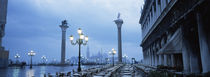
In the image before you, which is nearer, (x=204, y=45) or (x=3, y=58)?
(x=204, y=45)

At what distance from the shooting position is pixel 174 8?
13797mm

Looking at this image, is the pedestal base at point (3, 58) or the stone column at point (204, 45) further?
the pedestal base at point (3, 58)

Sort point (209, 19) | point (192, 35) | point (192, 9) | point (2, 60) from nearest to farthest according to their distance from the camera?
point (192, 9)
point (209, 19)
point (192, 35)
point (2, 60)

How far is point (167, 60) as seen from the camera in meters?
21.2

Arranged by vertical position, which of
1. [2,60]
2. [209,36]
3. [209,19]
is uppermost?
[209,19]

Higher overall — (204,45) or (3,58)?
(204,45)

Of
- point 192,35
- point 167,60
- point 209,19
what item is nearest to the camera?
point 209,19

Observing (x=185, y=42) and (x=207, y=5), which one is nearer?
(x=207, y=5)

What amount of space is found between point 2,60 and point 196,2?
50.6 metres

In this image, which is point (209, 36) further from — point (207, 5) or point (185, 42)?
point (207, 5)

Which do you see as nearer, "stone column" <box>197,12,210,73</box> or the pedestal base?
"stone column" <box>197,12,210,73</box>

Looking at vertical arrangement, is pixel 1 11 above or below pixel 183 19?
above

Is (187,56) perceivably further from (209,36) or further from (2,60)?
(2,60)

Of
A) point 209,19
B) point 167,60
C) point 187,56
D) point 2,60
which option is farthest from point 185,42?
point 2,60
